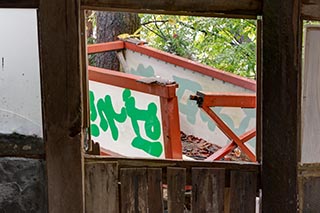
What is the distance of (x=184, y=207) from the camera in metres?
2.08

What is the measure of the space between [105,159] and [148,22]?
3.21m

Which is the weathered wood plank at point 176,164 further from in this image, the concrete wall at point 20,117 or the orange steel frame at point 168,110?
the orange steel frame at point 168,110

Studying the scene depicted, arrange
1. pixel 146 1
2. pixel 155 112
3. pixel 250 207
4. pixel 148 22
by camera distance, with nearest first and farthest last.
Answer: pixel 146 1 < pixel 250 207 < pixel 155 112 < pixel 148 22

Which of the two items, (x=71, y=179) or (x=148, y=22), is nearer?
(x=71, y=179)

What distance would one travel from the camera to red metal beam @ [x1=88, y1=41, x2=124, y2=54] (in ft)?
13.1

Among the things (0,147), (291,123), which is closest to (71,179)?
(0,147)

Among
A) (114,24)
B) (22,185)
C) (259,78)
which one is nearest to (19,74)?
(22,185)

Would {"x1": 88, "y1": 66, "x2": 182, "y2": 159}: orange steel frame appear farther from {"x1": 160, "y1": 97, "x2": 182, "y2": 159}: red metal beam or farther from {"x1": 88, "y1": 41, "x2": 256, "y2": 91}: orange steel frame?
{"x1": 88, "y1": 41, "x2": 256, "y2": 91}: orange steel frame

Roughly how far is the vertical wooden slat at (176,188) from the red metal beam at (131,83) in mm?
580

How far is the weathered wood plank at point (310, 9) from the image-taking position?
72.7 inches

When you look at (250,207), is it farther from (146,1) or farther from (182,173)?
(146,1)

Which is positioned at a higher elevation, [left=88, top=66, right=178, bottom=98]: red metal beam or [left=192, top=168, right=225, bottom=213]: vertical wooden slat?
[left=88, top=66, right=178, bottom=98]: red metal beam

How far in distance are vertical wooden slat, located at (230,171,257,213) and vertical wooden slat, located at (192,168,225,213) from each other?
0.05 metres

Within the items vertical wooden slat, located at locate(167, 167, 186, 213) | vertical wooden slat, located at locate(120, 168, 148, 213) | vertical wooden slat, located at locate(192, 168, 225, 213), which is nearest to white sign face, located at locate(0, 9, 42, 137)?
vertical wooden slat, located at locate(120, 168, 148, 213)
